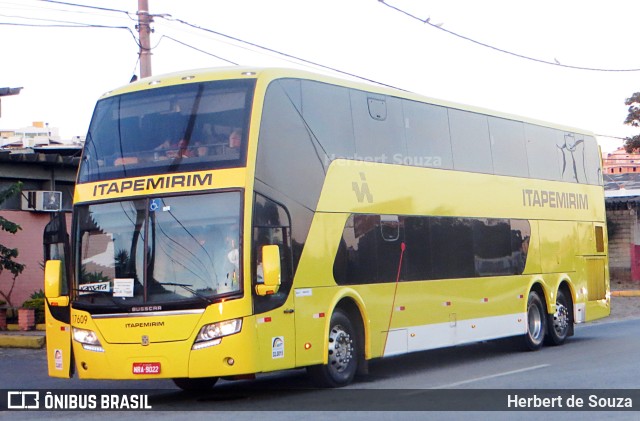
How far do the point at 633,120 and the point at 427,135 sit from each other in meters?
30.9

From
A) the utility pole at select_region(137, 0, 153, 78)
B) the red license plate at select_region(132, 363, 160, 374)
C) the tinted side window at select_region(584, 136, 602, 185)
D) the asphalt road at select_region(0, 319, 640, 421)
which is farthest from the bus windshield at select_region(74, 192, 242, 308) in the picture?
the tinted side window at select_region(584, 136, 602, 185)

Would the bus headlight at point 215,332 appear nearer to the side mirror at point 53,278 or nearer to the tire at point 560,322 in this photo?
the side mirror at point 53,278

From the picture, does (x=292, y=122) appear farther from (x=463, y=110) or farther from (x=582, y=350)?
(x=582, y=350)

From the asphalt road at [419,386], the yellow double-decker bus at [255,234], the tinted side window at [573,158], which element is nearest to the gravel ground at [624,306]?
the tinted side window at [573,158]

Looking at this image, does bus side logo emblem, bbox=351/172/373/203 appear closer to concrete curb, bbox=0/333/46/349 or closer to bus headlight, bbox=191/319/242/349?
bus headlight, bbox=191/319/242/349

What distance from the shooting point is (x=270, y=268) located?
11805 mm

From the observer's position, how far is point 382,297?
14727mm

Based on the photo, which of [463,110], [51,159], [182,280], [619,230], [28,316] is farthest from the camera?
[619,230]

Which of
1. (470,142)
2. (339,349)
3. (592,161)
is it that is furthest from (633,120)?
(339,349)

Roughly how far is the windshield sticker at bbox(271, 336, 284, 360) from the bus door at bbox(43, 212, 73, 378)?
268 centimetres

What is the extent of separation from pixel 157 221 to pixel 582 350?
9.51m

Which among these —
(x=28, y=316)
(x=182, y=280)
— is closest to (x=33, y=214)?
(x=28, y=316)

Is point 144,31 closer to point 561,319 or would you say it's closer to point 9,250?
point 9,250

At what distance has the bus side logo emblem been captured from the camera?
47.2 feet
